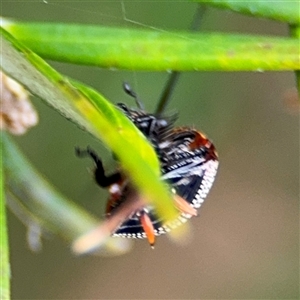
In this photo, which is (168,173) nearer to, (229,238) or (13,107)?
(13,107)

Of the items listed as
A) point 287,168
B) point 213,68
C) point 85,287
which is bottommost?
point 213,68

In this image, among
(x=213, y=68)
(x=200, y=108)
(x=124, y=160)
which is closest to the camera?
(x=124, y=160)

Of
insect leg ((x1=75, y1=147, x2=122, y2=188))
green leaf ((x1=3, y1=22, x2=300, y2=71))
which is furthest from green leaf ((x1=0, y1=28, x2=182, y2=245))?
insect leg ((x1=75, y1=147, x2=122, y2=188))

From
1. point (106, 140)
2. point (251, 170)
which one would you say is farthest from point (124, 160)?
point (251, 170)

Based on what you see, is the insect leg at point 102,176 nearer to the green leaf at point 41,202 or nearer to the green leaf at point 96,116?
the green leaf at point 41,202

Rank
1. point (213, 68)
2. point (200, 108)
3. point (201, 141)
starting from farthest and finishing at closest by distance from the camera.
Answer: point (200, 108) < point (201, 141) < point (213, 68)

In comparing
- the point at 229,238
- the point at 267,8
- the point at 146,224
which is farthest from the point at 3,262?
the point at 229,238

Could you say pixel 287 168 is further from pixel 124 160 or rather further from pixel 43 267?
pixel 124 160
